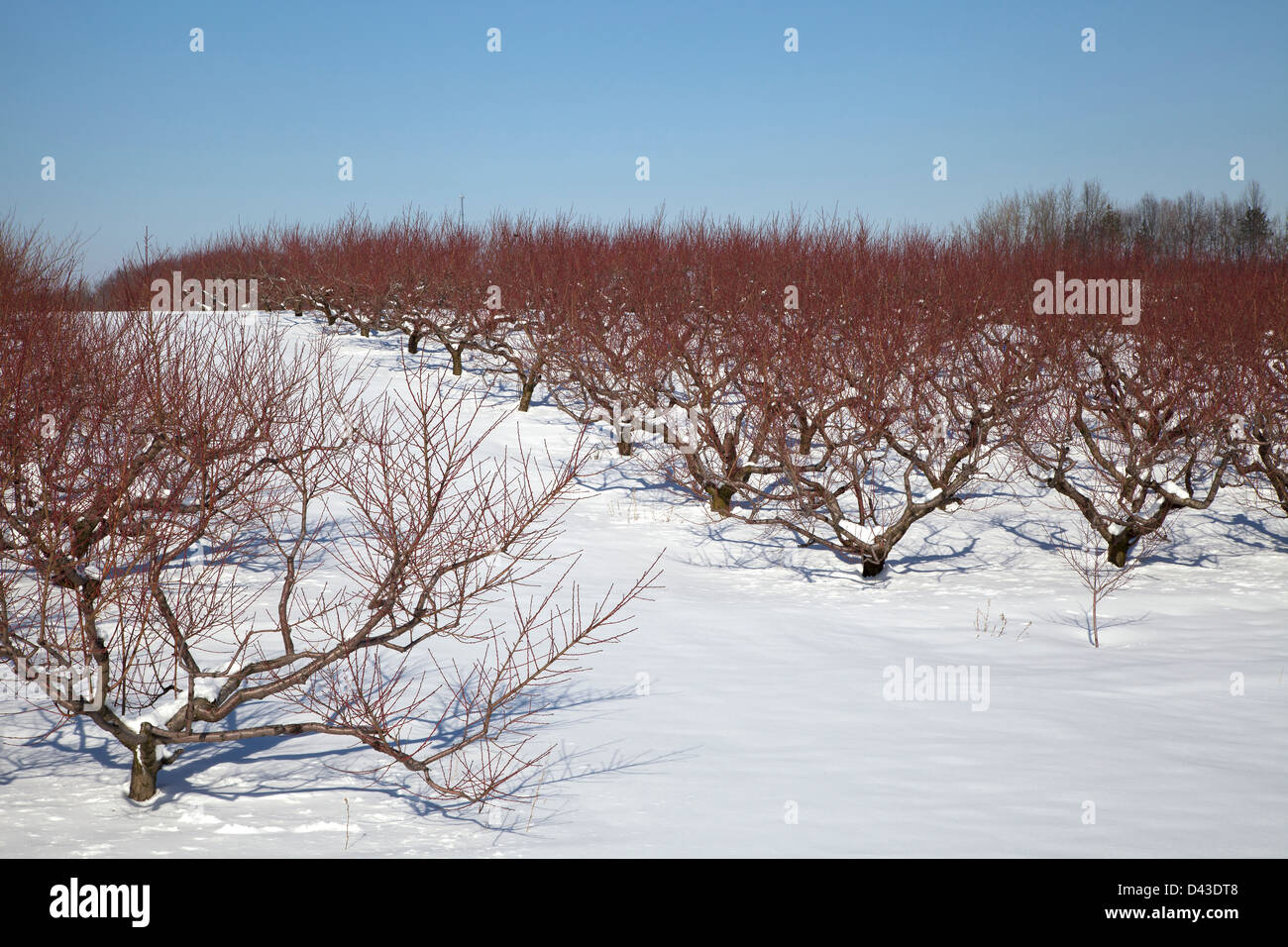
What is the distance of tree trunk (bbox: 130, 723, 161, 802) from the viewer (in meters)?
4.16

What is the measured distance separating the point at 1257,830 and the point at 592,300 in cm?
1118

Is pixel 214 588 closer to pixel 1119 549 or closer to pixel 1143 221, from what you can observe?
pixel 1119 549

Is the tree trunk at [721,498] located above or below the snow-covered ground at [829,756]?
above

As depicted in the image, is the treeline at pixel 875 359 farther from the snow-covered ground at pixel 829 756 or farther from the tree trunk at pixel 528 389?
the snow-covered ground at pixel 829 756

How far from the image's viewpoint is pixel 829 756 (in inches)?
197

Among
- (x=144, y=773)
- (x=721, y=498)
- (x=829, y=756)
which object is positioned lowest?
(x=829, y=756)

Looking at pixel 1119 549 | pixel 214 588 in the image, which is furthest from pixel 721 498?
pixel 214 588

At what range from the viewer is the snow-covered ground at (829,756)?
3926mm

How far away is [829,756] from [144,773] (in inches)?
132

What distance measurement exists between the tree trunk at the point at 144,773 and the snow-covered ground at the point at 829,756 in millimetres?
65

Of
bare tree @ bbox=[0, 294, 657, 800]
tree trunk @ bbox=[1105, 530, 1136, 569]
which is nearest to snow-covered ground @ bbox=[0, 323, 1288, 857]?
bare tree @ bbox=[0, 294, 657, 800]

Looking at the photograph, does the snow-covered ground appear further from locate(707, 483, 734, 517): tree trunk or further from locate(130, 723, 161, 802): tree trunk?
locate(707, 483, 734, 517): tree trunk

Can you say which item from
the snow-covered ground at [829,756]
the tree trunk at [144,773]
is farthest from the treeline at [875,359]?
the tree trunk at [144,773]

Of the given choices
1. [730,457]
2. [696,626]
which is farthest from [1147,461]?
[696,626]
